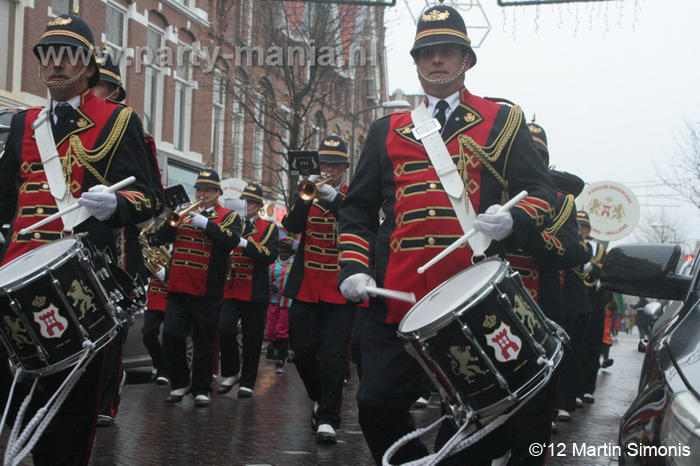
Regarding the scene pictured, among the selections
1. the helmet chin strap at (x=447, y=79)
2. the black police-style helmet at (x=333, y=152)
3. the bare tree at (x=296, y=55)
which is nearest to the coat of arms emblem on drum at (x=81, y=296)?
the helmet chin strap at (x=447, y=79)

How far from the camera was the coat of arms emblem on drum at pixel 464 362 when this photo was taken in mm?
3527

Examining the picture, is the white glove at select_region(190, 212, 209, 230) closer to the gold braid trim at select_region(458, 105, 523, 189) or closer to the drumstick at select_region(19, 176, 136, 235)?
the drumstick at select_region(19, 176, 136, 235)

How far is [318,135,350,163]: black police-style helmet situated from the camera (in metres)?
8.33

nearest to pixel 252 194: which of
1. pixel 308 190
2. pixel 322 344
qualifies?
pixel 308 190

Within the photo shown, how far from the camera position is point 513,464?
500cm

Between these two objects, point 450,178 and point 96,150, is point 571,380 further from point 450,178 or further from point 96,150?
point 96,150

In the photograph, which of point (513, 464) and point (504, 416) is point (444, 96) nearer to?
point (504, 416)

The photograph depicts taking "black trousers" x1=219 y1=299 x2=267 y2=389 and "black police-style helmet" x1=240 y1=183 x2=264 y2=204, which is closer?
"black trousers" x1=219 y1=299 x2=267 y2=389

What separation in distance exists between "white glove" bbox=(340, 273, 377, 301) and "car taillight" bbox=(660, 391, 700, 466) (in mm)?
1795

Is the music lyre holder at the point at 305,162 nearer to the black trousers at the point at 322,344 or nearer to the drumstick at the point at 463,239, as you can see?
the black trousers at the point at 322,344

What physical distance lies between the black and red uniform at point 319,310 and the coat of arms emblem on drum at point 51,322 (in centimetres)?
343

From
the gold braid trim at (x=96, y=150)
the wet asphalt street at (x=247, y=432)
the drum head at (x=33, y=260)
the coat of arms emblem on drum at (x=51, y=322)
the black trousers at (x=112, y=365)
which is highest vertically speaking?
the gold braid trim at (x=96, y=150)

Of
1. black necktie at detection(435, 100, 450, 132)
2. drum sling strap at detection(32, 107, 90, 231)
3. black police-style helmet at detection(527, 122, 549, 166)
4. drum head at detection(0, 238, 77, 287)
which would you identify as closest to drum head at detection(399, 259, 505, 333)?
black necktie at detection(435, 100, 450, 132)

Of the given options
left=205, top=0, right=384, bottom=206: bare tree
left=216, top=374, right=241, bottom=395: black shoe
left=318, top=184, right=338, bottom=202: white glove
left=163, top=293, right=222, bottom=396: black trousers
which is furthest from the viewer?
left=205, top=0, right=384, bottom=206: bare tree
